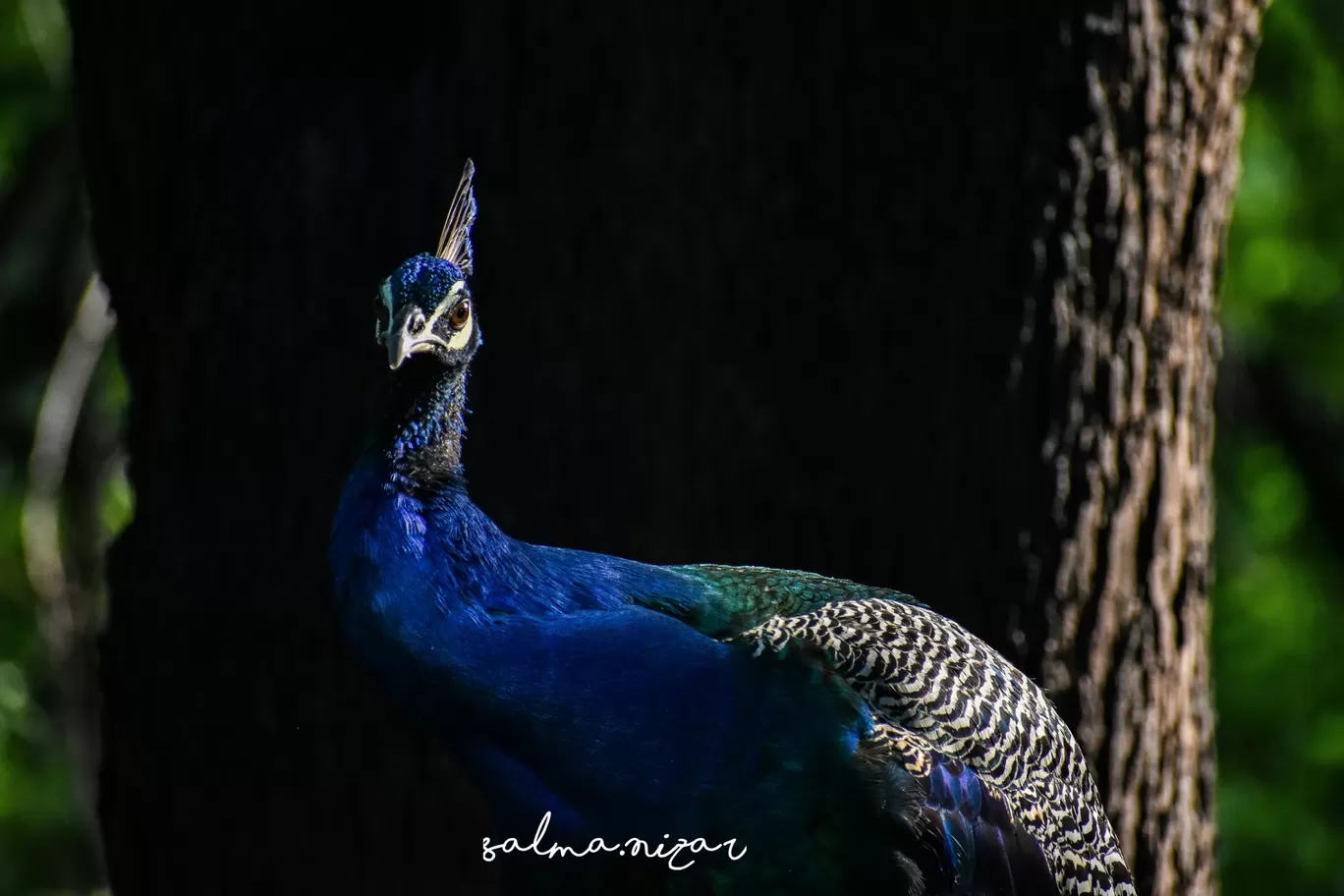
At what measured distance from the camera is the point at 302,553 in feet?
10.6

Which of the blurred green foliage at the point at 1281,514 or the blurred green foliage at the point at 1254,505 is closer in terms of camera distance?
the blurred green foliage at the point at 1281,514

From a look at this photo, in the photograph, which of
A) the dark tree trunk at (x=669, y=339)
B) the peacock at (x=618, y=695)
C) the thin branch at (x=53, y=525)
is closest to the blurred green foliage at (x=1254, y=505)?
the thin branch at (x=53, y=525)

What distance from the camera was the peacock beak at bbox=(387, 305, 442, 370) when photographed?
1.93 metres

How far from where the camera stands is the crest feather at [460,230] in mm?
2303

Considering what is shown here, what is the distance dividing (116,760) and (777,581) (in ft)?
5.88

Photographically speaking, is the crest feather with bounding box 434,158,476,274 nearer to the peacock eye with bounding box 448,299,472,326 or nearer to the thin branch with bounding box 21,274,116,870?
the peacock eye with bounding box 448,299,472,326

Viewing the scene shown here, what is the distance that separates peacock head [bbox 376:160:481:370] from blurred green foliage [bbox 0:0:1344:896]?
154 inches

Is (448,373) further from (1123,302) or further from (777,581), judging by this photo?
(1123,302)

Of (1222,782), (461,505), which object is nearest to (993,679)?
(461,505)

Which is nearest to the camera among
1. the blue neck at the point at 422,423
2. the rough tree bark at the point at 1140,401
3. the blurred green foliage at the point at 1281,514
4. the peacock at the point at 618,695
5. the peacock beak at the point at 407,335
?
the peacock beak at the point at 407,335

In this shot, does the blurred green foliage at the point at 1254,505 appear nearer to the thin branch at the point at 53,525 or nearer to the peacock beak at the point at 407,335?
the thin branch at the point at 53,525

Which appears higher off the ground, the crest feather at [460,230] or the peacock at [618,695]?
the crest feather at [460,230]

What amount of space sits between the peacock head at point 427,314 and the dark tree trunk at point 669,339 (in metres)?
0.95

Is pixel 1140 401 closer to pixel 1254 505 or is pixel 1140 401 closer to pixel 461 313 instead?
pixel 461 313
